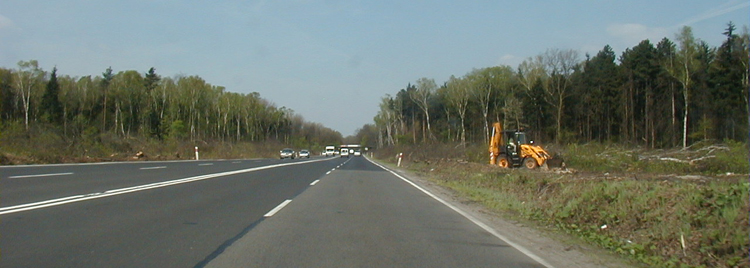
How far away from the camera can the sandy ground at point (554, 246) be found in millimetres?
7613

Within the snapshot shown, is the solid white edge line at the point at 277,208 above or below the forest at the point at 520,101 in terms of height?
below

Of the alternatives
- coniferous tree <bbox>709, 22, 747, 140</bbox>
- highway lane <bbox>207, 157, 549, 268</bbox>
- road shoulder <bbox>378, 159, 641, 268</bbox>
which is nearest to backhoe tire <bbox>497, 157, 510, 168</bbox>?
Answer: highway lane <bbox>207, 157, 549, 268</bbox>

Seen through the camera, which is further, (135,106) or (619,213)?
(135,106)

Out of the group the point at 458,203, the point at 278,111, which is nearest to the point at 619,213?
the point at 458,203

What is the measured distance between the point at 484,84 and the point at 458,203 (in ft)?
228

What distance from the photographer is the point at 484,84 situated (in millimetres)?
83188

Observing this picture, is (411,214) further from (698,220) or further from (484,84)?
(484,84)

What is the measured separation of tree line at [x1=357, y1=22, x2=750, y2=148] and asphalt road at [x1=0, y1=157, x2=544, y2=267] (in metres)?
41.6

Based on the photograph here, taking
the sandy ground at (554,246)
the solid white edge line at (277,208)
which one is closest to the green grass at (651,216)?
the sandy ground at (554,246)

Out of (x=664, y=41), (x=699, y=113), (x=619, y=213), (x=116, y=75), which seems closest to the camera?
(x=619, y=213)

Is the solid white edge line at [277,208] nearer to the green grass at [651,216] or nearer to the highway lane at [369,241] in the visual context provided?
the highway lane at [369,241]

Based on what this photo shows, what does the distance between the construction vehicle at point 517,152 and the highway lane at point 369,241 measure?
20616 mm

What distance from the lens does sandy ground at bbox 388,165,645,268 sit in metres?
7.61

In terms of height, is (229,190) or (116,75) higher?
(116,75)
